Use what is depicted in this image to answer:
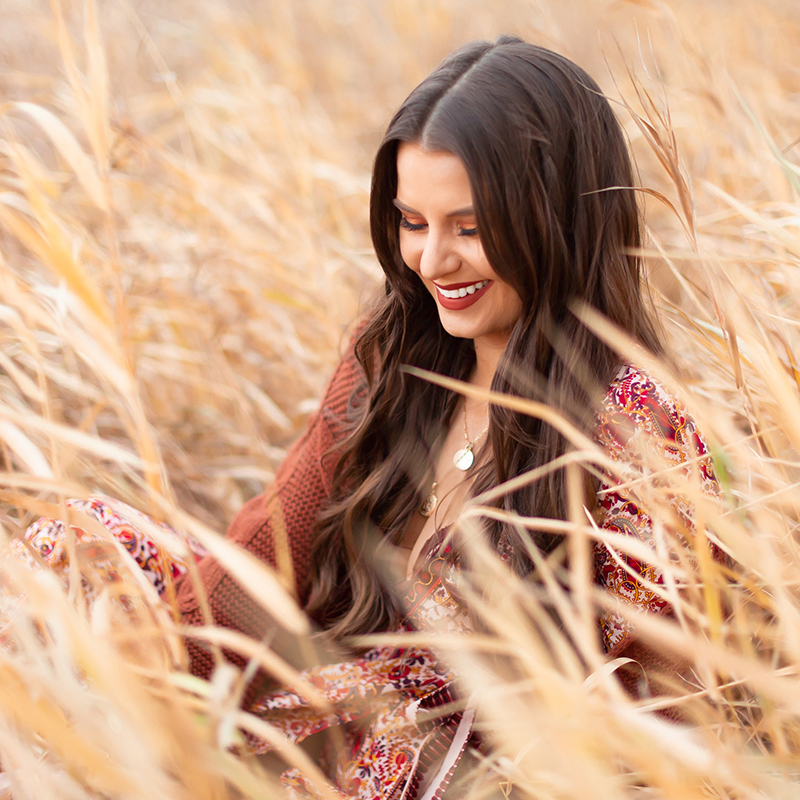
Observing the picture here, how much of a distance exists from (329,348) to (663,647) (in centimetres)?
118

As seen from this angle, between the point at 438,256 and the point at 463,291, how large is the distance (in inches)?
2.7

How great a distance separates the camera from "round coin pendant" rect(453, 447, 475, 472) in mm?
1206

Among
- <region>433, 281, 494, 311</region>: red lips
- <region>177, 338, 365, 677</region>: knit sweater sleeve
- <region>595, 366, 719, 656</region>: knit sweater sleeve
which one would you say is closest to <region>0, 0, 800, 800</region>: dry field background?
<region>595, 366, 719, 656</region>: knit sweater sleeve

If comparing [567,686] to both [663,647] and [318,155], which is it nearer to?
[663,647]

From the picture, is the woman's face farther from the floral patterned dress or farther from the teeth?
the floral patterned dress

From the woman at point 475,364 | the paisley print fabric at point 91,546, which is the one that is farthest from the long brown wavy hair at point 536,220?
the paisley print fabric at point 91,546

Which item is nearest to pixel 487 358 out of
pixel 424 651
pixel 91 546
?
pixel 424 651

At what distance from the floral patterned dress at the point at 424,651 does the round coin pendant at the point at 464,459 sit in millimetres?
122

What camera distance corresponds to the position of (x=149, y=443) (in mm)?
624

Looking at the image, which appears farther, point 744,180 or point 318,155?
point 318,155

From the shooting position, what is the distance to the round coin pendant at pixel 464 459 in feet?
3.96

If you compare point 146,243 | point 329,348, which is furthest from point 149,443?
point 146,243

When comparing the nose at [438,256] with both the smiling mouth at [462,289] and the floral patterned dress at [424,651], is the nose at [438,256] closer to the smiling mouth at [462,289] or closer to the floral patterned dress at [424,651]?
the smiling mouth at [462,289]

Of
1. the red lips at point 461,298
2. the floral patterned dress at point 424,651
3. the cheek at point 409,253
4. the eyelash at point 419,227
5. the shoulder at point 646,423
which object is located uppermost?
the eyelash at point 419,227
